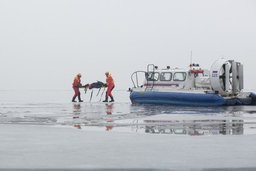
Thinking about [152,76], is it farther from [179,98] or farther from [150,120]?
[150,120]

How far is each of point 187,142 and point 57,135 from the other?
2039 mm

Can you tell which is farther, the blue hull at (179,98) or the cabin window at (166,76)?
the cabin window at (166,76)

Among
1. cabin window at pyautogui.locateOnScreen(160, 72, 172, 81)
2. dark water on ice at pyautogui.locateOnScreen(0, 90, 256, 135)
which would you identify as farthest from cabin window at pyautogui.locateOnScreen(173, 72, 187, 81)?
dark water on ice at pyautogui.locateOnScreen(0, 90, 256, 135)

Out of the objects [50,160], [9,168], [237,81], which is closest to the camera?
[9,168]

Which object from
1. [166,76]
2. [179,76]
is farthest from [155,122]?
[166,76]

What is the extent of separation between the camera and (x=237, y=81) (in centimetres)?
2089

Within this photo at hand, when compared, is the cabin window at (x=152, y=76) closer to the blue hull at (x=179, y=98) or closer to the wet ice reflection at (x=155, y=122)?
the blue hull at (x=179, y=98)

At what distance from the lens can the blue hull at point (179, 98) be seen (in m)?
19.4

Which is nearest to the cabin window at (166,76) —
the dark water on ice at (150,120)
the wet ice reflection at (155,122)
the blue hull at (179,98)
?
the blue hull at (179,98)

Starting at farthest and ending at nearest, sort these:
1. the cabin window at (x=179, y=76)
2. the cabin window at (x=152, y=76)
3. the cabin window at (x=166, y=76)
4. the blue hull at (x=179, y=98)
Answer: the cabin window at (x=152, y=76) < the cabin window at (x=166, y=76) < the cabin window at (x=179, y=76) < the blue hull at (x=179, y=98)

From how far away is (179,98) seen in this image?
2012 cm

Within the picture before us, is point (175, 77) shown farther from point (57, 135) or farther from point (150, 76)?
point (57, 135)

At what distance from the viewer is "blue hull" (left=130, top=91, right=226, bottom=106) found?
63.7 feet

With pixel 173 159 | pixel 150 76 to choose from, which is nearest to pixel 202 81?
pixel 150 76
